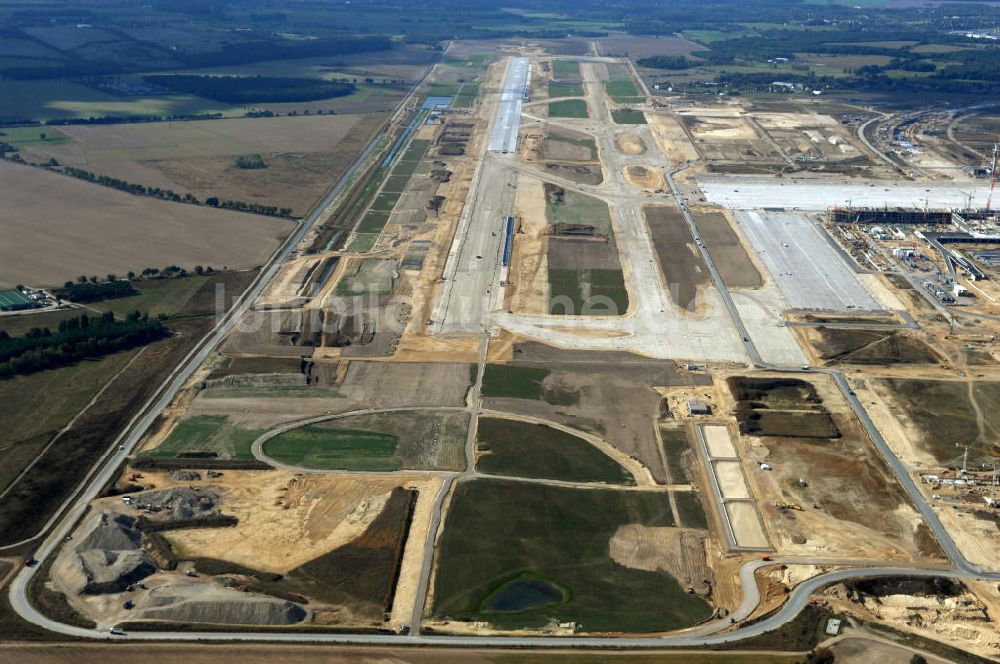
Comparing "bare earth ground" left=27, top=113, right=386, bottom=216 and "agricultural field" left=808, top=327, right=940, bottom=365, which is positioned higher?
"bare earth ground" left=27, top=113, right=386, bottom=216

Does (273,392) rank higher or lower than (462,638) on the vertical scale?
higher

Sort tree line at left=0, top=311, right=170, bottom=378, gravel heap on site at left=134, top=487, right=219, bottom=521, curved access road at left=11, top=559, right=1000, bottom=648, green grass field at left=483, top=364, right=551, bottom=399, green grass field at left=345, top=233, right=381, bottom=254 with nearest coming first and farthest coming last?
1. curved access road at left=11, top=559, right=1000, bottom=648
2. gravel heap on site at left=134, top=487, right=219, bottom=521
3. green grass field at left=483, top=364, right=551, bottom=399
4. tree line at left=0, top=311, right=170, bottom=378
5. green grass field at left=345, top=233, right=381, bottom=254

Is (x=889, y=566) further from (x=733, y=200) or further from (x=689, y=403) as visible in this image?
(x=733, y=200)

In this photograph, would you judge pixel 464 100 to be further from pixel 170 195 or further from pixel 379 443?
pixel 379 443

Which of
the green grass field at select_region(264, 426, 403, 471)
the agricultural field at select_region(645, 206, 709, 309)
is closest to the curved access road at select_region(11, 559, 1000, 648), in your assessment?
the green grass field at select_region(264, 426, 403, 471)

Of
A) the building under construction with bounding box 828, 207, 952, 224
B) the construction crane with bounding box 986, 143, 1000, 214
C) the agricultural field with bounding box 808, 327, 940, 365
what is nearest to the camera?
the agricultural field with bounding box 808, 327, 940, 365

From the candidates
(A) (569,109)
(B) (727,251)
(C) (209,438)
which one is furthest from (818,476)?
(A) (569,109)

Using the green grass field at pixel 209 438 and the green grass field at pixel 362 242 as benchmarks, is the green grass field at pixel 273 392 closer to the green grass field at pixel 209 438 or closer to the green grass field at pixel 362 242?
the green grass field at pixel 209 438

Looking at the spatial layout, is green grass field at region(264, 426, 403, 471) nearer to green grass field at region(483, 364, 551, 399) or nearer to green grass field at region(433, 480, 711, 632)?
green grass field at region(433, 480, 711, 632)
